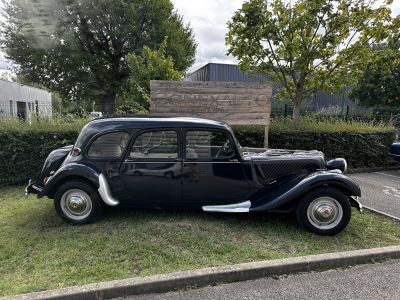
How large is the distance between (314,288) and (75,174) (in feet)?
10.6

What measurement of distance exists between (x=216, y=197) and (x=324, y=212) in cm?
146

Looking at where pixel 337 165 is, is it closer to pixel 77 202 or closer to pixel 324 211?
pixel 324 211

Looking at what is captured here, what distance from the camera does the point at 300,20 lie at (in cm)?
727

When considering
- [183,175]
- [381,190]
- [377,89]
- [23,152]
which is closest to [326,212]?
[183,175]

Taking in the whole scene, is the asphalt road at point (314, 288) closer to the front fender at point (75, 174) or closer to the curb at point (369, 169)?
the front fender at point (75, 174)

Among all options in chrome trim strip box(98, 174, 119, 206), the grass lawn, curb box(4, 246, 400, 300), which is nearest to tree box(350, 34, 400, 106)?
the grass lawn

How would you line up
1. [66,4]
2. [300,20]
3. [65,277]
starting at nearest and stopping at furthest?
[65,277], [300,20], [66,4]

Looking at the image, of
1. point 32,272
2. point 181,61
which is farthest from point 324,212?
point 181,61

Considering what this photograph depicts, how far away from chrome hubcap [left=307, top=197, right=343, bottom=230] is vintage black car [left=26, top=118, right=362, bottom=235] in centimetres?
2

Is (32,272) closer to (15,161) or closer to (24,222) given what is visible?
(24,222)

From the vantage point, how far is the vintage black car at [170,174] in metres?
4.15

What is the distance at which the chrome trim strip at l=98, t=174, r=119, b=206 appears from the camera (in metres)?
4.11

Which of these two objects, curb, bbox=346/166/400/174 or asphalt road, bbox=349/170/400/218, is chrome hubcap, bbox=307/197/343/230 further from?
curb, bbox=346/166/400/174

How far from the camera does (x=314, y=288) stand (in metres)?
2.94
